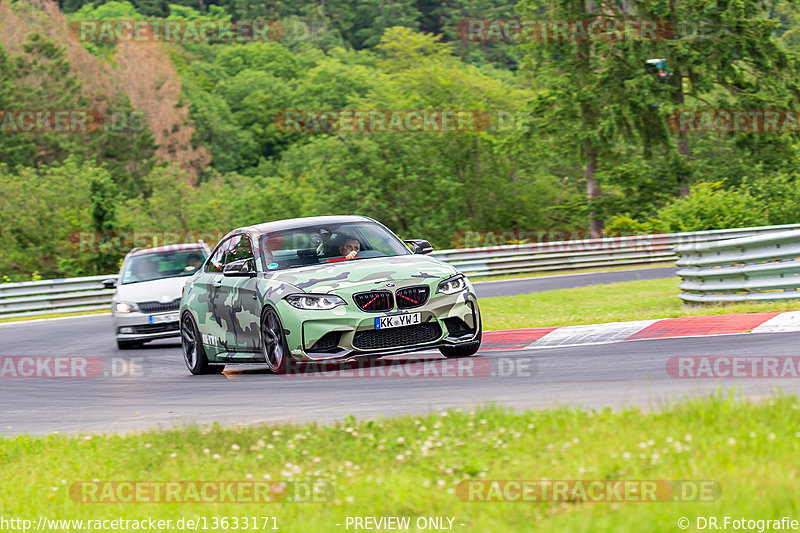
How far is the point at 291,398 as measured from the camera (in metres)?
8.70

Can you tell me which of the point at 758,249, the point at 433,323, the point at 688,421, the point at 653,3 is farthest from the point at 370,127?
the point at 688,421

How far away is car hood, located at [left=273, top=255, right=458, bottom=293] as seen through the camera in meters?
9.75

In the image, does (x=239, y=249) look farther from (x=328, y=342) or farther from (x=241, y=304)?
(x=328, y=342)

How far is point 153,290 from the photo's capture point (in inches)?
667

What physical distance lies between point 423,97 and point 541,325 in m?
40.0

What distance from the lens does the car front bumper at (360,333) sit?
9.54 metres

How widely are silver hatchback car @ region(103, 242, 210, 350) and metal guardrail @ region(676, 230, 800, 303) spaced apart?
791 cm

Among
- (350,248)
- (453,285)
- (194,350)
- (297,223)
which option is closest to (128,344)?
(194,350)

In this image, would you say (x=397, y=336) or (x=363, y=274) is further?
(x=363, y=274)

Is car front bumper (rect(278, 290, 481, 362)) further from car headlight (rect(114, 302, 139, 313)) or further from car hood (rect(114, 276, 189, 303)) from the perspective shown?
car headlight (rect(114, 302, 139, 313))

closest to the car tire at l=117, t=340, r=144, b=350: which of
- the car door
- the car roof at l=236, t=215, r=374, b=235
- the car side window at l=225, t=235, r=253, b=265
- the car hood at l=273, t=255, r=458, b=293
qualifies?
the car side window at l=225, t=235, r=253, b=265

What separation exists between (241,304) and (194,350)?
5.24 feet

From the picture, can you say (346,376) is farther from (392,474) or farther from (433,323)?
(392,474)

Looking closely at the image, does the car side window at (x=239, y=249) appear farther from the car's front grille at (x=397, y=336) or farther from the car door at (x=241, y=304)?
the car's front grille at (x=397, y=336)
